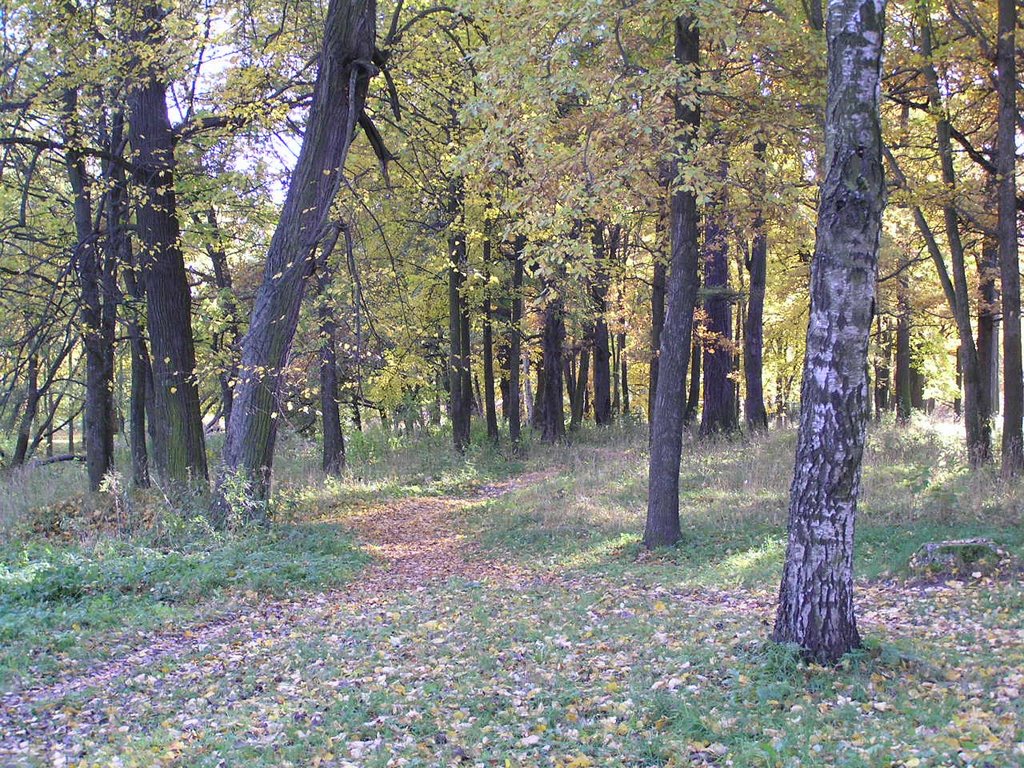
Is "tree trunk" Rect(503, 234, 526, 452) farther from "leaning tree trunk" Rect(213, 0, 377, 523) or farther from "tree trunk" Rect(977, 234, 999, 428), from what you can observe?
"tree trunk" Rect(977, 234, 999, 428)

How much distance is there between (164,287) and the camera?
40.7 feet

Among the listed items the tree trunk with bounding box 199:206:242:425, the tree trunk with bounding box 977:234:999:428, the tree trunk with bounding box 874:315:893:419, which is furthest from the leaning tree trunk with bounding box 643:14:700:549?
the tree trunk with bounding box 874:315:893:419

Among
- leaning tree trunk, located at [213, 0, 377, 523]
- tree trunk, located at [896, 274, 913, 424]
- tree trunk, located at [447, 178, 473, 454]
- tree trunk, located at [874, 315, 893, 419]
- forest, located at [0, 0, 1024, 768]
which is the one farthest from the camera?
tree trunk, located at [874, 315, 893, 419]

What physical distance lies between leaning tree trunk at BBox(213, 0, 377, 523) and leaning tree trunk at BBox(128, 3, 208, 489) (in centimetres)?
205

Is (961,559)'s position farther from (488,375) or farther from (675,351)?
(488,375)

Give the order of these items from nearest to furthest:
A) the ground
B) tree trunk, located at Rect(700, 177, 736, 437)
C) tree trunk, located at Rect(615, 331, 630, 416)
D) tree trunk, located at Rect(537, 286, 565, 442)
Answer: the ground, tree trunk, located at Rect(700, 177, 736, 437), tree trunk, located at Rect(537, 286, 565, 442), tree trunk, located at Rect(615, 331, 630, 416)

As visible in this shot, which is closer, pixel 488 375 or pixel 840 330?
pixel 840 330

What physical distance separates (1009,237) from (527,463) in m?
11.6

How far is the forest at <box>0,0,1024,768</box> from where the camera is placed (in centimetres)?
503

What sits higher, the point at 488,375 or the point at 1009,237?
the point at 1009,237

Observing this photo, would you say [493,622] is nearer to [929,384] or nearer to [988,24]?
[988,24]

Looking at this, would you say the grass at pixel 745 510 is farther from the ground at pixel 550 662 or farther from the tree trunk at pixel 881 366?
the tree trunk at pixel 881 366

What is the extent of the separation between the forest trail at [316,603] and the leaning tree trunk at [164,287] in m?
2.94

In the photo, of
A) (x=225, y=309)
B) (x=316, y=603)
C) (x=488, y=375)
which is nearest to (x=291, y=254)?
(x=316, y=603)
